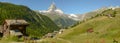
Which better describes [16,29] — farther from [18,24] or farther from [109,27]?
[109,27]

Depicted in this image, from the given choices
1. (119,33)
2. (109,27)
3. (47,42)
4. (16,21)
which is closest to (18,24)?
(16,21)

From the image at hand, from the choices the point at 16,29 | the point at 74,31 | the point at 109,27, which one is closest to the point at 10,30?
the point at 16,29

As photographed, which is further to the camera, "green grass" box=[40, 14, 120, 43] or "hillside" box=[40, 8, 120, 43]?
"green grass" box=[40, 14, 120, 43]

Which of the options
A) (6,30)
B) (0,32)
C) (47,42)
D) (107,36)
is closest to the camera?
(47,42)

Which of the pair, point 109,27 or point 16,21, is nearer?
point 109,27

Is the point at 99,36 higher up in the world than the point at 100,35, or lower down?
lower down

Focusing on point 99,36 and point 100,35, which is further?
point 100,35

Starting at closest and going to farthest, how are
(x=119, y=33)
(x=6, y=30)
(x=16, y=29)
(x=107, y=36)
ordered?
(x=107, y=36) < (x=119, y=33) < (x=16, y=29) < (x=6, y=30)

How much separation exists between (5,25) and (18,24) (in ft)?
36.5

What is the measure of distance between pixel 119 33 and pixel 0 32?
6975cm

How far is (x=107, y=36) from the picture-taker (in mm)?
59438

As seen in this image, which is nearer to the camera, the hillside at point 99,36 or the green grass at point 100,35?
the hillside at point 99,36

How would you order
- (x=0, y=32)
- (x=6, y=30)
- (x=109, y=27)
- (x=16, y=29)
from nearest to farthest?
1. (x=109, y=27)
2. (x=16, y=29)
3. (x=6, y=30)
4. (x=0, y=32)

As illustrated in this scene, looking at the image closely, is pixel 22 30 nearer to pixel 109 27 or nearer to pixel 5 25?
pixel 5 25
